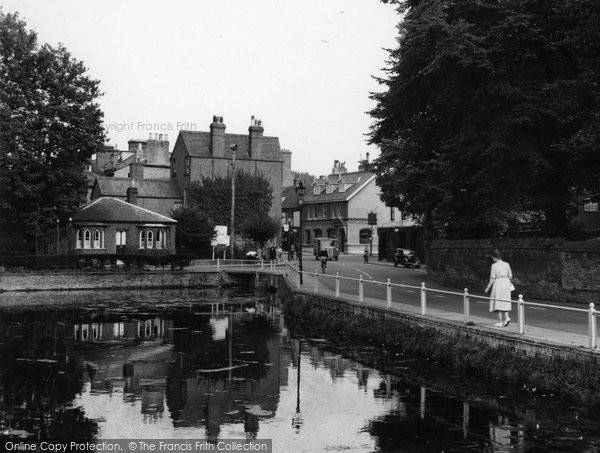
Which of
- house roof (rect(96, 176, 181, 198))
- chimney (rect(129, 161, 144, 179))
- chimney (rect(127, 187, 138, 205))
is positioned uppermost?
chimney (rect(129, 161, 144, 179))

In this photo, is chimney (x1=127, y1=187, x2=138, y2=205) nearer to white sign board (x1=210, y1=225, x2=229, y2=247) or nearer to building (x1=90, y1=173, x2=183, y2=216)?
building (x1=90, y1=173, x2=183, y2=216)

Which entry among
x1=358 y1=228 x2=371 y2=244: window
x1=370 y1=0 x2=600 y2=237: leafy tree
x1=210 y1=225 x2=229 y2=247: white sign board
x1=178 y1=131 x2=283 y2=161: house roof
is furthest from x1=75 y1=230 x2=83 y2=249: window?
x1=358 y1=228 x2=371 y2=244: window

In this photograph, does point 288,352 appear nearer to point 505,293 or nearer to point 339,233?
point 505,293

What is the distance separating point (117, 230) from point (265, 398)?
47244 mm

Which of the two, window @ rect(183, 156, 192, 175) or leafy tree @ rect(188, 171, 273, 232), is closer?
leafy tree @ rect(188, 171, 273, 232)

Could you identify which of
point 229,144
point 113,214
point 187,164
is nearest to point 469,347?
point 113,214

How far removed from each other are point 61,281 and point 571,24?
34797 millimetres

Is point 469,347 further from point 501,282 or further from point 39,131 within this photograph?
point 39,131

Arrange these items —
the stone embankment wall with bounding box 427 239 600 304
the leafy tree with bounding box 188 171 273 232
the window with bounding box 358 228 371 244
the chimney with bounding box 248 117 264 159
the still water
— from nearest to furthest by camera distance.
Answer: the still water < the stone embankment wall with bounding box 427 239 600 304 < the leafy tree with bounding box 188 171 273 232 < the chimney with bounding box 248 117 264 159 < the window with bounding box 358 228 371 244

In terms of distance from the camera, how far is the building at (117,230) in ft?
188

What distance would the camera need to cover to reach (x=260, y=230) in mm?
63812

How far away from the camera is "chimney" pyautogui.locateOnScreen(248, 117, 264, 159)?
72.8m

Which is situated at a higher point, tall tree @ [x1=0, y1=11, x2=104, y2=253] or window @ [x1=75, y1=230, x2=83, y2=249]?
tall tree @ [x1=0, y1=11, x2=104, y2=253]

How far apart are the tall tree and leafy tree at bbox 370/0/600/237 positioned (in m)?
25.8
